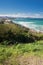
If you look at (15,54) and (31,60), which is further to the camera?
(15,54)

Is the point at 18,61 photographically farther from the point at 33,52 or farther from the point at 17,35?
the point at 17,35

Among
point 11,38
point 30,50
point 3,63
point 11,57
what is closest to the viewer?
point 3,63

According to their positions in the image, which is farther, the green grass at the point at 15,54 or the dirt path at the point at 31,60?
the green grass at the point at 15,54

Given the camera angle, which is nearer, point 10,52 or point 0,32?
point 10,52

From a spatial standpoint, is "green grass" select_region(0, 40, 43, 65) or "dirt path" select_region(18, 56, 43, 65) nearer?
"dirt path" select_region(18, 56, 43, 65)

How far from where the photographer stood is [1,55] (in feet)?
32.3

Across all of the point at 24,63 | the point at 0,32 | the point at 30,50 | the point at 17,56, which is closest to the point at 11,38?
the point at 0,32

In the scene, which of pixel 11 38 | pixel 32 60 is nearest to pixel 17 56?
pixel 32 60

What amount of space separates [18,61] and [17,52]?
1443mm

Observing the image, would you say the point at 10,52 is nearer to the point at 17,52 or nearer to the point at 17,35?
the point at 17,52

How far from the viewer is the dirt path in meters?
8.84

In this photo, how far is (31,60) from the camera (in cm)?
927

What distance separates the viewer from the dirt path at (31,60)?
29.0 feet

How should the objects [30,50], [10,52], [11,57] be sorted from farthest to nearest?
1. [30,50]
2. [10,52]
3. [11,57]
